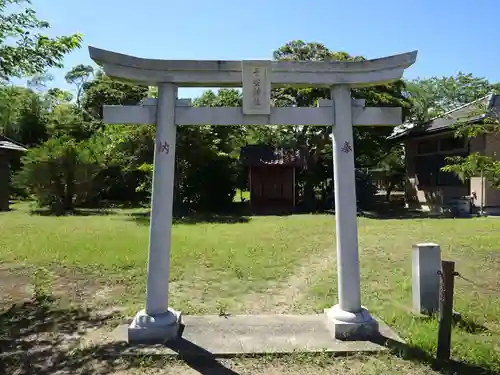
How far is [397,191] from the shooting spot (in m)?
33.9

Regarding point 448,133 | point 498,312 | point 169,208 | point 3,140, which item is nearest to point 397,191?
point 448,133

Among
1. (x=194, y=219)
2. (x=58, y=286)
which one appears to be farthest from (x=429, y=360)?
(x=194, y=219)

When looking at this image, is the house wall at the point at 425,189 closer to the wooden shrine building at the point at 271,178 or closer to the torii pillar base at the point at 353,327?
the wooden shrine building at the point at 271,178

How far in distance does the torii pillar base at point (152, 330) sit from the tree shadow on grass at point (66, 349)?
0.14 metres

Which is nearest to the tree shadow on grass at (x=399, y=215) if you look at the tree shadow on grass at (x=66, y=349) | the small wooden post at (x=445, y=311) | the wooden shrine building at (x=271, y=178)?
the wooden shrine building at (x=271, y=178)

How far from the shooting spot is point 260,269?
859cm

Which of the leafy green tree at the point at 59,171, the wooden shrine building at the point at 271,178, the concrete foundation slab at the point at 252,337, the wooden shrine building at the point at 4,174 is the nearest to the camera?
the concrete foundation slab at the point at 252,337

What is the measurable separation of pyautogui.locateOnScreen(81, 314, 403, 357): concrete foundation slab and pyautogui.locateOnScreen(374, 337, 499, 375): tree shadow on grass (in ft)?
0.34

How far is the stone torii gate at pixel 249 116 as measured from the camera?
15.9 ft

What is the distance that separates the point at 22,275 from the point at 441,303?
728 cm

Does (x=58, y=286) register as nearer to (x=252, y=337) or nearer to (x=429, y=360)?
(x=252, y=337)

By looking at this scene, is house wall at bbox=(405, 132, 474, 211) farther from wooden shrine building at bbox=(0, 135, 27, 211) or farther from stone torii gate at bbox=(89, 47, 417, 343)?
wooden shrine building at bbox=(0, 135, 27, 211)

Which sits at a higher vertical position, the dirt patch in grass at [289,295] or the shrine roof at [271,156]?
the shrine roof at [271,156]

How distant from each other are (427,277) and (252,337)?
8.72ft
